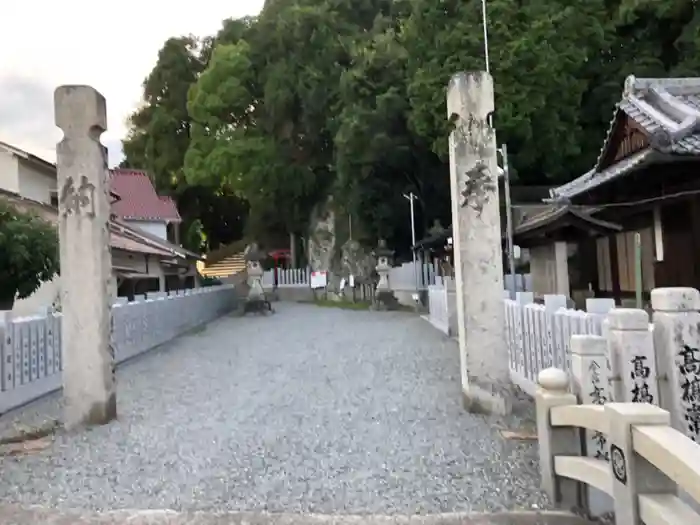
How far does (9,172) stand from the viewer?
1931cm

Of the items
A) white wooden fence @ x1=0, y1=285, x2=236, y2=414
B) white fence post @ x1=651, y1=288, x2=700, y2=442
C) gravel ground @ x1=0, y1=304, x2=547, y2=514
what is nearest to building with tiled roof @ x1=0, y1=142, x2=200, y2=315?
white wooden fence @ x1=0, y1=285, x2=236, y2=414

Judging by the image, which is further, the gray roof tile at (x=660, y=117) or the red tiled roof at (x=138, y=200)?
the red tiled roof at (x=138, y=200)

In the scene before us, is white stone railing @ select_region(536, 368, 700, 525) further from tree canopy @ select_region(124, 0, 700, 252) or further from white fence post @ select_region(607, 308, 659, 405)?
tree canopy @ select_region(124, 0, 700, 252)

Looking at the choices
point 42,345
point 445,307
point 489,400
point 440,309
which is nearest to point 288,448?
point 489,400

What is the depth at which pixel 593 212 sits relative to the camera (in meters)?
14.4

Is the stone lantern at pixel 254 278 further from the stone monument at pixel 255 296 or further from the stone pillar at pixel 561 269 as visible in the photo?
the stone pillar at pixel 561 269

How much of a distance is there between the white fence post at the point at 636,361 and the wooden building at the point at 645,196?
238 inches

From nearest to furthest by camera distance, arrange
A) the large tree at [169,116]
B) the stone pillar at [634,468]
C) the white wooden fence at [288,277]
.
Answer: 1. the stone pillar at [634,468]
2. the white wooden fence at [288,277]
3. the large tree at [169,116]

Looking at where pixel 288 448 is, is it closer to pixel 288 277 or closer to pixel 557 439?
pixel 557 439

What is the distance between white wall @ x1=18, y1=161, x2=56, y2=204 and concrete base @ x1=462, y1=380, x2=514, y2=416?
16.3 meters

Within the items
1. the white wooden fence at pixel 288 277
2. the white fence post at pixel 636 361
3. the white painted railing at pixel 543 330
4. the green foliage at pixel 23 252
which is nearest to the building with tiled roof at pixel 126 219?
the green foliage at pixel 23 252

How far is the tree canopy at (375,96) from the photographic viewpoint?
22297 millimetres

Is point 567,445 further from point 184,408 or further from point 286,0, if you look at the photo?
point 286,0

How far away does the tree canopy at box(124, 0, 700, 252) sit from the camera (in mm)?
22297
